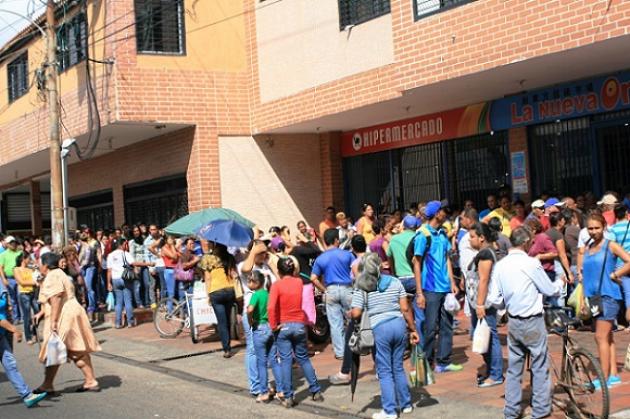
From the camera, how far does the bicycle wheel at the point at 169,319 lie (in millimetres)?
15688

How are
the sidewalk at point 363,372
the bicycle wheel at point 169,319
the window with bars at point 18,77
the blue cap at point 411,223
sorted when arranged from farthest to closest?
1. the window with bars at point 18,77
2. the bicycle wheel at point 169,319
3. the blue cap at point 411,223
4. the sidewalk at point 363,372

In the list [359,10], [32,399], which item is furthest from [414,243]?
[359,10]

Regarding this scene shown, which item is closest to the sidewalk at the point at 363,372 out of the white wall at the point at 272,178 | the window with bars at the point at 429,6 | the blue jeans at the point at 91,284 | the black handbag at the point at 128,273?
the black handbag at the point at 128,273

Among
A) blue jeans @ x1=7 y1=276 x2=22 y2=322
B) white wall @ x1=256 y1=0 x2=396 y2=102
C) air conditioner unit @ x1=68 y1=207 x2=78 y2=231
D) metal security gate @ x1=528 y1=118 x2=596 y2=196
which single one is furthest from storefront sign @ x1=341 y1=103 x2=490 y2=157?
blue jeans @ x1=7 y1=276 x2=22 y2=322

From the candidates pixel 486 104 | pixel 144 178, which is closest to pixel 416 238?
pixel 486 104

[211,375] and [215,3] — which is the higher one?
[215,3]

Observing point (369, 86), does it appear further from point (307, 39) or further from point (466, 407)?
point (466, 407)

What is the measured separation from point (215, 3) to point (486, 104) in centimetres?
718

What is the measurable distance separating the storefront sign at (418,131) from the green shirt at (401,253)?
695 centimetres

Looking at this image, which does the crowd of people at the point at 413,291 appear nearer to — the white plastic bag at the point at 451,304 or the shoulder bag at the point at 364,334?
the shoulder bag at the point at 364,334

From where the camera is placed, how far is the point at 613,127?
14789 millimetres

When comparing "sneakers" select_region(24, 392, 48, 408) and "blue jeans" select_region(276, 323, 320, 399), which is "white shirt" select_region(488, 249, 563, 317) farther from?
"sneakers" select_region(24, 392, 48, 408)

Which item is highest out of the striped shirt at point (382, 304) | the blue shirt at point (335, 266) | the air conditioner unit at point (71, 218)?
the air conditioner unit at point (71, 218)

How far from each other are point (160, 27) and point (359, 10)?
5.11 meters
